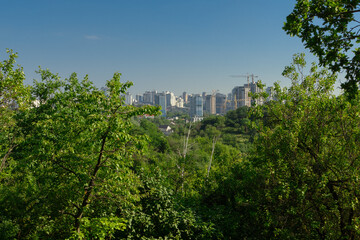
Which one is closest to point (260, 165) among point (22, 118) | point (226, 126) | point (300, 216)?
point (300, 216)

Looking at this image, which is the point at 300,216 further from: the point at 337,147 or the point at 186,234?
the point at 186,234

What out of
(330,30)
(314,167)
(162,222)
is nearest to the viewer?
(330,30)

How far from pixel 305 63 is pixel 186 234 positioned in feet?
22.3

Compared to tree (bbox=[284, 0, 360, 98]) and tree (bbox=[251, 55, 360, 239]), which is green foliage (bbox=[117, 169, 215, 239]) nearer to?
tree (bbox=[251, 55, 360, 239])

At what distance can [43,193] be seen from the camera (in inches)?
292

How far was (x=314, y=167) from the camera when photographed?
7.00 meters

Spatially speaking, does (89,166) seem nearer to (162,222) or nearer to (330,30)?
(162,222)

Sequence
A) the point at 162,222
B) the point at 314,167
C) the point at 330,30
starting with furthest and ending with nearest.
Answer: the point at 162,222 < the point at 314,167 < the point at 330,30

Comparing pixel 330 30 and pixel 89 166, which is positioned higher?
pixel 330 30

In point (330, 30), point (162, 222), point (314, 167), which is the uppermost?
point (330, 30)

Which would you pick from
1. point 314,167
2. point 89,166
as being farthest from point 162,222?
point 314,167

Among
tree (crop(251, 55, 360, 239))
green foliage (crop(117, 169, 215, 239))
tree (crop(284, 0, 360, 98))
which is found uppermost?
tree (crop(284, 0, 360, 98))

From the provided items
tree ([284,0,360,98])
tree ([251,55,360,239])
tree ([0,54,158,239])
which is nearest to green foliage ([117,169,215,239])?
tree ([0,54,158,239])

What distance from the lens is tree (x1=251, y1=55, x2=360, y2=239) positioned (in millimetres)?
6383
